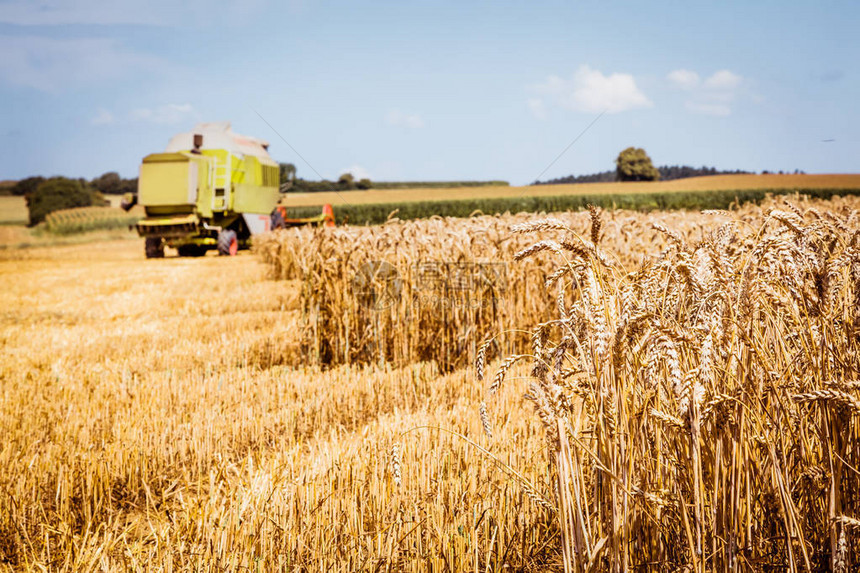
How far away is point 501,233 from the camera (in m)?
6.45

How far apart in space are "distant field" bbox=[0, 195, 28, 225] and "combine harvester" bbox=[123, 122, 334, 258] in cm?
4120

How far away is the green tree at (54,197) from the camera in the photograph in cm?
5072

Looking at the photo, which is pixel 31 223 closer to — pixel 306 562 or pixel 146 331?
pixel 146 331

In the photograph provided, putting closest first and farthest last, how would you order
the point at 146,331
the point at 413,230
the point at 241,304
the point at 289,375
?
1. the point at 289,375
2. the point at 413,230
3. the point at 146,331
4. the point at 241,304

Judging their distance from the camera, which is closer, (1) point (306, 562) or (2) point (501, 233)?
(1) point (306, 562)

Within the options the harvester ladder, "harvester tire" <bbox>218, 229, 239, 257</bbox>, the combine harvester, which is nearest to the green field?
the combine harvester

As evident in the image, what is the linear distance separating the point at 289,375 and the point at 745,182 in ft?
225

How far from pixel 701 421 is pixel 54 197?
5988 cm

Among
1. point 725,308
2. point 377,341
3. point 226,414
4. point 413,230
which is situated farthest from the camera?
point 413,230

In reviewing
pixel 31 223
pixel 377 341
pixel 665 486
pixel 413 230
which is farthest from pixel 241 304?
pixel 31 223

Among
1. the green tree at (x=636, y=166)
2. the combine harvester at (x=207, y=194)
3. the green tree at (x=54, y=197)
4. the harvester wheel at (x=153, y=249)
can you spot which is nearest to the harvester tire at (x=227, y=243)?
the combine harvester at (x=207, y=194)

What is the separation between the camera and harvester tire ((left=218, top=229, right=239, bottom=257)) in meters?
20.1

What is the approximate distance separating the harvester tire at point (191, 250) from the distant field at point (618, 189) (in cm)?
3464

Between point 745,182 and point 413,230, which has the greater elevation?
point 745,182
